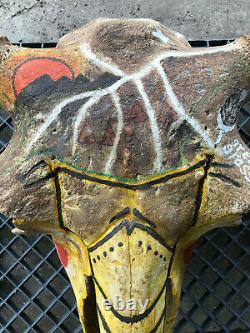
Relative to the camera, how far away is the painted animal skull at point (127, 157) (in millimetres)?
1001

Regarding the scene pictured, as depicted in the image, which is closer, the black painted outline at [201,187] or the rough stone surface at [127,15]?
the black painted outline at [201,187]

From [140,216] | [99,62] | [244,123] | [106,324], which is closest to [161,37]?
[99,62]

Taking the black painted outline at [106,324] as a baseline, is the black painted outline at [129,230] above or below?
above

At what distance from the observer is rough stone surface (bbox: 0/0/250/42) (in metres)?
1.84

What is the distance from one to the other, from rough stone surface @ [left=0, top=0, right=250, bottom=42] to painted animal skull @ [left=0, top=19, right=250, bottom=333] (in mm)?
798

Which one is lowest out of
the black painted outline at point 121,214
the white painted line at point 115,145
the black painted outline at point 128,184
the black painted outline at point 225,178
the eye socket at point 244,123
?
the eye socket at point 244,123

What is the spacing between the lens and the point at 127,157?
100 centimetres

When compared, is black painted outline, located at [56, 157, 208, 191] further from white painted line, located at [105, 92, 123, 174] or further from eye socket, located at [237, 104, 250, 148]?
eye socket, located at [237, 104, 250, 148]

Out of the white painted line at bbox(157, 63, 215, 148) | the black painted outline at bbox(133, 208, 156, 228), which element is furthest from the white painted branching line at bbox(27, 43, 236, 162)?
the black painted outline at bbox(133, 208, 156, 228)

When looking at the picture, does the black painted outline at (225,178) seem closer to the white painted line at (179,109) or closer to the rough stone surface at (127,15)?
the white painted line at (179,109)

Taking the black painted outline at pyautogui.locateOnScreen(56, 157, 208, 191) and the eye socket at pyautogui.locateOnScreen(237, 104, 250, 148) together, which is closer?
the black painted outline at pyautogui.locateOnScreen(56, 157, 208, 191)

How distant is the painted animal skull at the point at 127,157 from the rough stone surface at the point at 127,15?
80cm

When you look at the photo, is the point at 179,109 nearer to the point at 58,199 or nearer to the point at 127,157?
the point at 127,157

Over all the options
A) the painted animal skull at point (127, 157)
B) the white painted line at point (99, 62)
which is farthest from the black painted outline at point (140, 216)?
the white painted line at point (99, 62)
